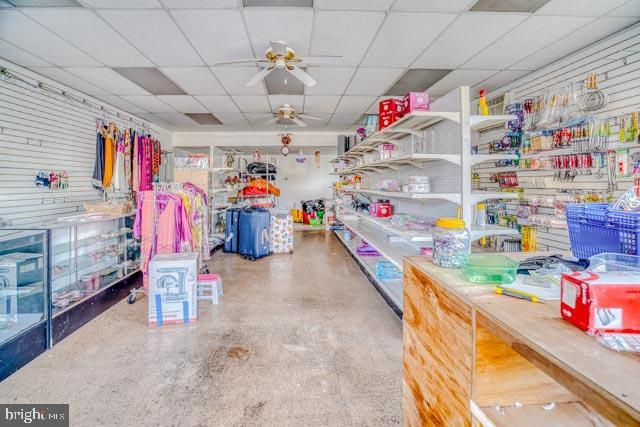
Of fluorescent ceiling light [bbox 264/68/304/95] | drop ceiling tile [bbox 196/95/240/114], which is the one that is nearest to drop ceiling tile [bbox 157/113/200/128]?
drop ceiling tile [bbox 196/95/240/114]

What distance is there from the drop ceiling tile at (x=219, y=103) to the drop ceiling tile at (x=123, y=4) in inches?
117

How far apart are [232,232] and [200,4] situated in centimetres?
504

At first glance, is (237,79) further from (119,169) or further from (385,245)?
(385,245)

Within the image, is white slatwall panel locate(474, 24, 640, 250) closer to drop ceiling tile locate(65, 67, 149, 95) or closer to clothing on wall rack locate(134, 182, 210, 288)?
clothing on wall rack locate(134, 182, 210, 288)

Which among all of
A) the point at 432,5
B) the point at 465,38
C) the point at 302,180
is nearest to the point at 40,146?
the point at 432,5

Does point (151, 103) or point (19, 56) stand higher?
point (151, 103)

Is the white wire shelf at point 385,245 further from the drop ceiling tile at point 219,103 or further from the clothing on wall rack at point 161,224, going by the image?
the drop ceiling tile at point 219,103

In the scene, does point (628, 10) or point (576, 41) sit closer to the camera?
point (628, 10)

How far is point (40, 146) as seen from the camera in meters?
4.59

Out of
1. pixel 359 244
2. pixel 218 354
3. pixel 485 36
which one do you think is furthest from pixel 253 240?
pixel 485 36

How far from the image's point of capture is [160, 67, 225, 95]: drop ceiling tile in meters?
4.61

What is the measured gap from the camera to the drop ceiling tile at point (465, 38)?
3256 mm

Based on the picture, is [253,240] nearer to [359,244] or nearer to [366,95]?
[359,244]

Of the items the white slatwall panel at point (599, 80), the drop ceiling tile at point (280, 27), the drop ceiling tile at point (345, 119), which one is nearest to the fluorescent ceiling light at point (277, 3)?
Answer: the drop ceiling tile at point (280, 27)
